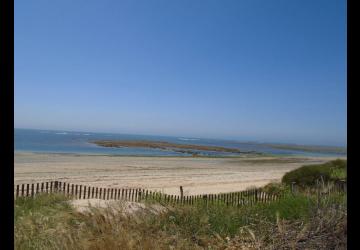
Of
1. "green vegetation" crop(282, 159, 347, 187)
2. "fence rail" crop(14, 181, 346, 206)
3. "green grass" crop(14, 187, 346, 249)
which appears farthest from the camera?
"green vegetation" crop(282, 159, 347, 187)

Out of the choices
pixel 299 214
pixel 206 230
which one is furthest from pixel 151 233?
pixel 299 214

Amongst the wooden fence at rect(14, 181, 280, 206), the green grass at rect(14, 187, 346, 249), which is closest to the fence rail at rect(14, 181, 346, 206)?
the wooden fence at rect(14, 181, 280, 206)

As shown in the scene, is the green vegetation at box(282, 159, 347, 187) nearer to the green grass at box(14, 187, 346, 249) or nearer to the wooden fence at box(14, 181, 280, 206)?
the wooden fence at box(14, 181, 280, 206)

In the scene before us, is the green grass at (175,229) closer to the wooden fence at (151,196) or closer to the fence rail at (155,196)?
the fence rail at (155,196)

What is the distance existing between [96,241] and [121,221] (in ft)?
3.28

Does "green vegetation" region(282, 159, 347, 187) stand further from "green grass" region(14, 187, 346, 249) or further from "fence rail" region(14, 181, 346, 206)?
"green grass" region(14, 187, 346, 249)

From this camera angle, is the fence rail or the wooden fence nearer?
the fence rail

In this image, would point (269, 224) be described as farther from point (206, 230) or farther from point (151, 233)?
point (151, 233)

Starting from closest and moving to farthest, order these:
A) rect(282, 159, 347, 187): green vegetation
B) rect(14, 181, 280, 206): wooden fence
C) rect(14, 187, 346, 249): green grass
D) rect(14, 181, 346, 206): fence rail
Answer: rect(14, 187, 346, 249): green grass
rect(14, 181, 346, 206): fence rail
rect(14, 181, 280, 206): wooden fence
rect(282, 159, 347, 187): green vegetation

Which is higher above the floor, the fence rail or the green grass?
the green grass

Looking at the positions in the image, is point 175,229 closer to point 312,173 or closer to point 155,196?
point 155,196

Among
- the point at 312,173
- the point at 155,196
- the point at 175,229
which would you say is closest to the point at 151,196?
the point at 155,196
